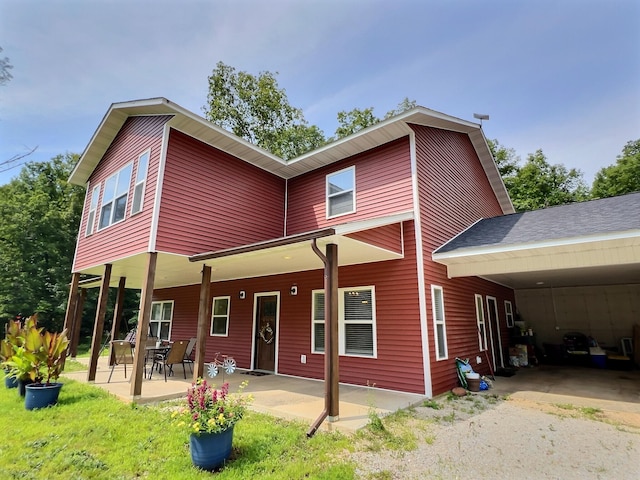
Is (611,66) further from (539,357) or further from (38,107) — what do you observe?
(539,357)

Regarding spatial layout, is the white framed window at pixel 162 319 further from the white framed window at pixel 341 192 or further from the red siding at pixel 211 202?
the white framed window at pixel 341 192

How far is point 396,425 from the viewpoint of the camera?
4.43m

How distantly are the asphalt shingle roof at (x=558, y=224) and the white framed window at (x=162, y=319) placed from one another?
1019 cm

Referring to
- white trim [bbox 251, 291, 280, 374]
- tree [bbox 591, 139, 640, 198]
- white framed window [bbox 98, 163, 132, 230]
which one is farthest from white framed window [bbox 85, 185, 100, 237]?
tree [bbox 591, 139, 640, 198]

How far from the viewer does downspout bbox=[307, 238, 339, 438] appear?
4453 millimetres

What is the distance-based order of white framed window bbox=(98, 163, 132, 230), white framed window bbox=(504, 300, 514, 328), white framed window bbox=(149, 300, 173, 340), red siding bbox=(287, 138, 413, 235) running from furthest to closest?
white framed window bbox=(149, 300, 173, 340)
white framed window bbox=(504, 300, 514, 328)
white framed window bbox=(98, 163, 132, 230)
red siding bbox=(287, 138, 413, 235)

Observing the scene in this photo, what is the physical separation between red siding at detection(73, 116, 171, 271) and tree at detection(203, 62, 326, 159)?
10833 millimetres

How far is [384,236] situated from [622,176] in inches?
861

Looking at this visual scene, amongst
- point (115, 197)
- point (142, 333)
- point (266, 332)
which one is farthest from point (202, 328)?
point (115, 197)

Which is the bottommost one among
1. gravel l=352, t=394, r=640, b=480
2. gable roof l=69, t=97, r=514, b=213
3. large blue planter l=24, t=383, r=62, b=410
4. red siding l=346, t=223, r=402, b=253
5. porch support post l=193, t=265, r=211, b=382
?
gravel l=352, t=394, r=640, b=480

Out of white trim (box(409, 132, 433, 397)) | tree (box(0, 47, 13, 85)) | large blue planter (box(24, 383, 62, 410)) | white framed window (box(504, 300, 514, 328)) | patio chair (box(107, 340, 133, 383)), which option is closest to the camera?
tree (box(0, 47, 13, 85))

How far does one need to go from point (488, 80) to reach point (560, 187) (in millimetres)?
18387

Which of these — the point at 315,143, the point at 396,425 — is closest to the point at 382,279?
the point at 396,425

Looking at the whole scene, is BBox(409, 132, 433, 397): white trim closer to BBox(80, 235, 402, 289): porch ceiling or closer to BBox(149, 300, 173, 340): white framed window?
BBox(80, 235, 402, 289): porch ceiling
